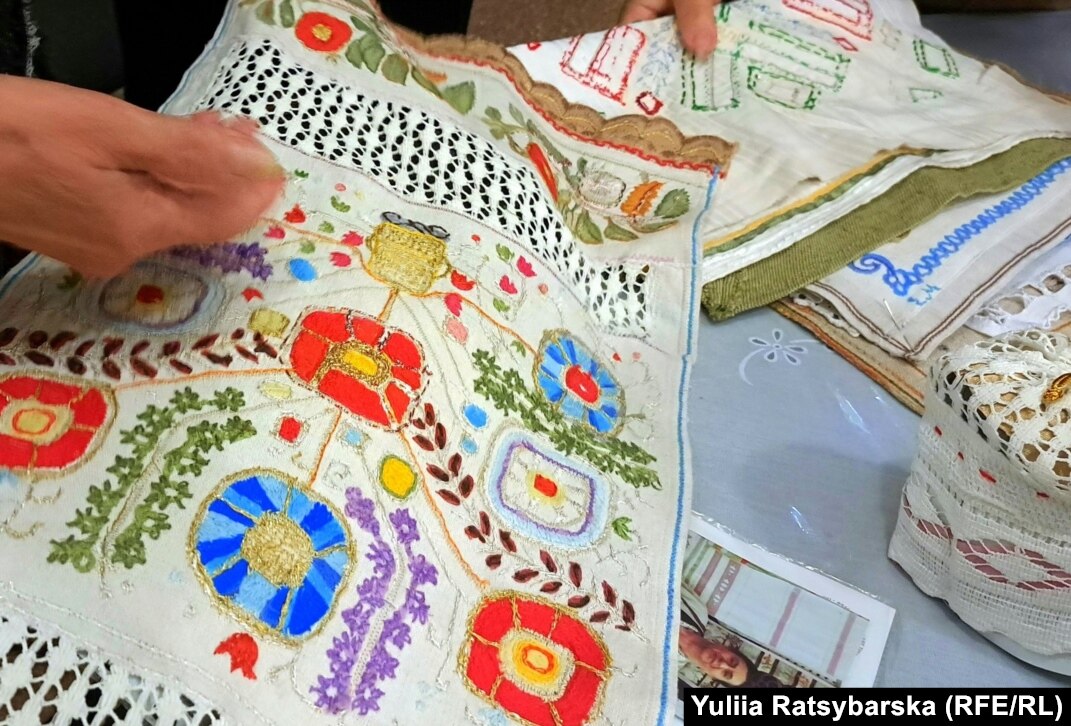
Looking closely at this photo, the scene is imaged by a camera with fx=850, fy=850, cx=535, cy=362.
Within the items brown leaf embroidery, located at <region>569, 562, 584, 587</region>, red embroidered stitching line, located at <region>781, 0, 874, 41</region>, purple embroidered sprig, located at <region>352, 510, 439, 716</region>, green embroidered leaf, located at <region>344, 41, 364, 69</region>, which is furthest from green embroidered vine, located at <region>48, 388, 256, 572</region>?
red embroidered stitching line, located at <region>781, 0, 874, 41</region>

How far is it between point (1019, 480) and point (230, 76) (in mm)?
652

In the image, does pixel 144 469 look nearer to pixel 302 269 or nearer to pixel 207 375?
pixel 207 375

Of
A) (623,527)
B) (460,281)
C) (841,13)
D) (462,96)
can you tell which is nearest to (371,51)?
(462,96)

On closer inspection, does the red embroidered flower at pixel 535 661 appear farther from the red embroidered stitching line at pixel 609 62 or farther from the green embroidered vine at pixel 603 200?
the red embroidered stitching line at pixel 609 62

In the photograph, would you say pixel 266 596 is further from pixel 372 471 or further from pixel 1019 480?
pixel 1019 480

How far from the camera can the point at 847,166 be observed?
0.96 meters

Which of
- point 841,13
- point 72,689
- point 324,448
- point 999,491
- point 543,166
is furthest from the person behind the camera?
point 841,13

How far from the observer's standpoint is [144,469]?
0.46 metres

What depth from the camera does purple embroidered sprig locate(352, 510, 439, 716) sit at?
1.53 feet

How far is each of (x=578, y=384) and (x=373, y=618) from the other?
0.95ft

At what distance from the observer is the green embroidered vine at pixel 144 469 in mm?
431

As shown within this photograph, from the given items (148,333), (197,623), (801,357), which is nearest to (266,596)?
(197,623)

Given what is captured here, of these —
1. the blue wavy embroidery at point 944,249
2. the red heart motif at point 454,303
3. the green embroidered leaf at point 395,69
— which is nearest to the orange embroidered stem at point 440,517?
the red heart motif at point 454,303

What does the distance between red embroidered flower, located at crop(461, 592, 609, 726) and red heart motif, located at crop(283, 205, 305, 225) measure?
291 millimetres
